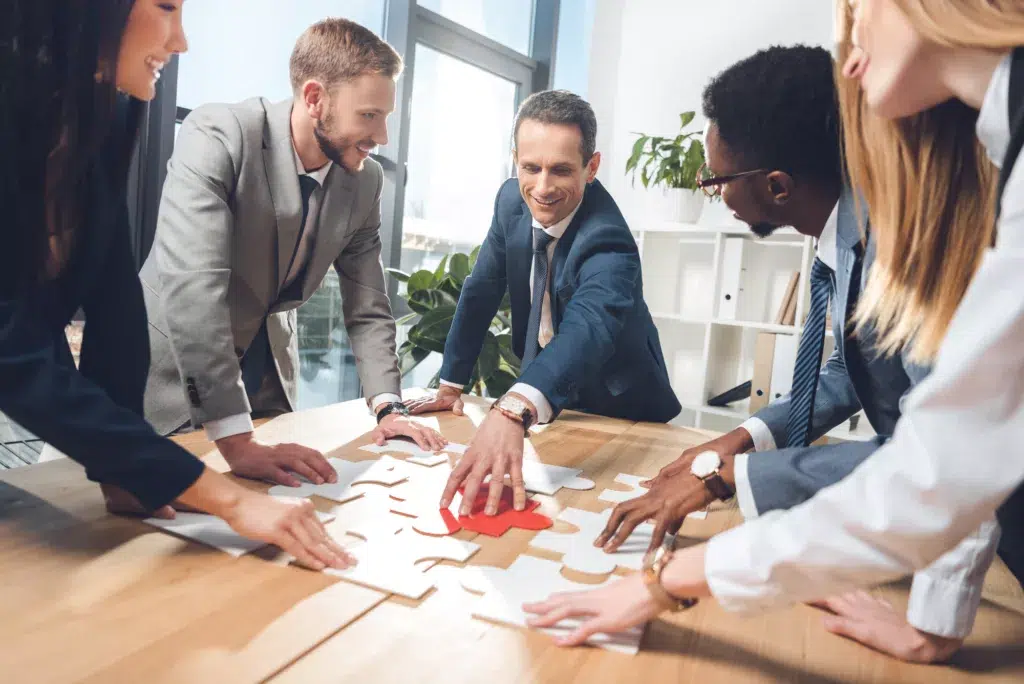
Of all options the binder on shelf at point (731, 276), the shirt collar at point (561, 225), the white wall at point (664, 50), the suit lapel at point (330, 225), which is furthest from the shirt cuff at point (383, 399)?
the white wall at point (664, 50)

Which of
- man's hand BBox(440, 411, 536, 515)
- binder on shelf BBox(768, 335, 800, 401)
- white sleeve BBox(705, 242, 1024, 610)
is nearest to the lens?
white sleeve BBox(705, 242, 1024, 610)

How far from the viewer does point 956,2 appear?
739 mm

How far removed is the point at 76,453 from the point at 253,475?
0.37m

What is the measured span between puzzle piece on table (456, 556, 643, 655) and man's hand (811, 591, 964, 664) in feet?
0.95

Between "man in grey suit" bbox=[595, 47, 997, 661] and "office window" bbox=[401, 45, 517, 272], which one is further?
"office window" bbox=[401, 45, 517, 272]

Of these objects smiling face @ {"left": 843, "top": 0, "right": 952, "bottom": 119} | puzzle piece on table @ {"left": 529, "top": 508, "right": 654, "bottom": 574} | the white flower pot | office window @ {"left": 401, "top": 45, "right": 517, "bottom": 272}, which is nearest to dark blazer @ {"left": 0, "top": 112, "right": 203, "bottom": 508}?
puzzle piece on table @ {"left": 529, "top": 508, "right": 654, "bottom": 574}

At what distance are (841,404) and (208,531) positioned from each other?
4.28 feet

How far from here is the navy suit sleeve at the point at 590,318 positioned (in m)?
1.62

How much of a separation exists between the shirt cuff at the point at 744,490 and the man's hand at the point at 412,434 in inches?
28.8

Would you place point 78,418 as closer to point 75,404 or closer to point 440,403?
point 75,404

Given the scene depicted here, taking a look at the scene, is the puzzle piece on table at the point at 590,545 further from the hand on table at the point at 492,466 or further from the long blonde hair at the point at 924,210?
the long blonde hair at the point at 924,210

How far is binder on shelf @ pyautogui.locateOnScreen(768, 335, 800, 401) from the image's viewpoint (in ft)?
12.0

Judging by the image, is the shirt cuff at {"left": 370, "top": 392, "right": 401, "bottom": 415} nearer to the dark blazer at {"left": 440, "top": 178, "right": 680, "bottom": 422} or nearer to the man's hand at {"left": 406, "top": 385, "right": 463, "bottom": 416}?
the man's hand at {"left": 406, "top": 385, "right": 463, "bottom": 416}

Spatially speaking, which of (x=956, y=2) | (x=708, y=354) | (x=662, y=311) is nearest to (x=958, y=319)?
(x=956, y=2)
